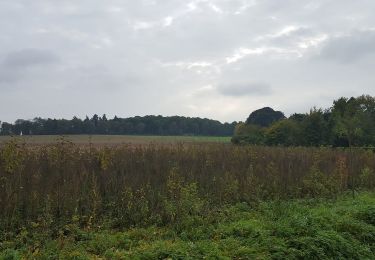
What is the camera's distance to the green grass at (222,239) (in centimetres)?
662

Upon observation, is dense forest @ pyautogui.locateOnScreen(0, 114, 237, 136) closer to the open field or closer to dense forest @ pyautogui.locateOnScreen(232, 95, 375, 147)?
dense forest @ pyautogui.locateOnScreen(232, 95, 375, 147)

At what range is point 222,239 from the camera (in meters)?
7.77

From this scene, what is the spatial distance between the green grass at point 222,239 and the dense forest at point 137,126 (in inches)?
1486

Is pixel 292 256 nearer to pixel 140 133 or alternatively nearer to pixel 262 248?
pixel 262 248

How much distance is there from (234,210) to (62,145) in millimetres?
5146

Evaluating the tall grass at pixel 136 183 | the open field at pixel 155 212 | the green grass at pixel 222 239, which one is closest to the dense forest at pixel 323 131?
the tall grass at pixel 136 183

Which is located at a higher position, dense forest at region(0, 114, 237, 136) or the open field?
dense forest at region(0, 114, 237, 136)

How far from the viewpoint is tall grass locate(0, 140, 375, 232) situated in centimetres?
823

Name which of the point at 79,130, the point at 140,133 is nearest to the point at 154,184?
the point at 79,130

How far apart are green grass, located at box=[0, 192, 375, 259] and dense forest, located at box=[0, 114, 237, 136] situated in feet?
124

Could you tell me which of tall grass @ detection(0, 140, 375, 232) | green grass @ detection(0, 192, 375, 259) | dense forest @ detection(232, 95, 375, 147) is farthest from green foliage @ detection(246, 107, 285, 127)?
green grass @ detection(0, 192, 375, 259)

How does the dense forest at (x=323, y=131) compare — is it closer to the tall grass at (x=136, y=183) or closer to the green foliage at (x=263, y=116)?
the green foliage at (x=263, y=116)

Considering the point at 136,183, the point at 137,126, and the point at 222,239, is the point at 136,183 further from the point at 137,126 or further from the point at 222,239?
the point at 137,126

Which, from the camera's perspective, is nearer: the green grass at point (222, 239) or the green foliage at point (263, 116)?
the green grass at point (222, 239)
